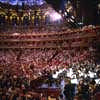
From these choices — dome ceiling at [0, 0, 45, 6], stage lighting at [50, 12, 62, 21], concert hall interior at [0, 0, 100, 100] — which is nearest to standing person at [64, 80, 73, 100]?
concert hall interior at [0, 0, 100, 100]

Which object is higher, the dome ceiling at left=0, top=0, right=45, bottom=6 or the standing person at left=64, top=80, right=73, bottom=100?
the dome ceiling at left=0, top=0, right=45, bottom=6

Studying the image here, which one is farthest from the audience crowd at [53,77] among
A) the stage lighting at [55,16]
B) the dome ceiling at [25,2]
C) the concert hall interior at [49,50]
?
the dome ceiling at [25,2]

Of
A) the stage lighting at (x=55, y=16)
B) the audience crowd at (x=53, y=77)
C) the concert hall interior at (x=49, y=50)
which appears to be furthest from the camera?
the stage lighting at (x=55, y=16)

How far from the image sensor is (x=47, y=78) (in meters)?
18.6

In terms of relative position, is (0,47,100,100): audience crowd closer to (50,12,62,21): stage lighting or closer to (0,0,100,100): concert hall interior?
(0,0,100,100): concert hall interior

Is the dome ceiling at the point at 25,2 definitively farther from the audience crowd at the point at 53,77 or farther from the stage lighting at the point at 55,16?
the audience crowd at the point at 53,77

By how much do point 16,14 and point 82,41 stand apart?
49.1 feet

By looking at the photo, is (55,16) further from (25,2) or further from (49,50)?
(49,50)

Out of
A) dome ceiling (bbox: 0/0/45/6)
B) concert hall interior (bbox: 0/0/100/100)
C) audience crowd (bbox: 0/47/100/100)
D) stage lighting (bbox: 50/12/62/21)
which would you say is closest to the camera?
audience crowd (bbox: 0/47/100/100)

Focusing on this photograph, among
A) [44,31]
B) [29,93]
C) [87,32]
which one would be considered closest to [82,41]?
[87,32]

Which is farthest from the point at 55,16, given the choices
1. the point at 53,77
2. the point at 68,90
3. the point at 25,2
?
the point at 68,90

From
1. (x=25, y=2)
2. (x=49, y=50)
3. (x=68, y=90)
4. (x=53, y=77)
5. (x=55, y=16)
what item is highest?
(x=25, y=2)

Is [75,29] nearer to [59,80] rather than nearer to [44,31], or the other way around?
[44,31]

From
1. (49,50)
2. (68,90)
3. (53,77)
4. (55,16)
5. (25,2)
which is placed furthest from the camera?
(25,2)
